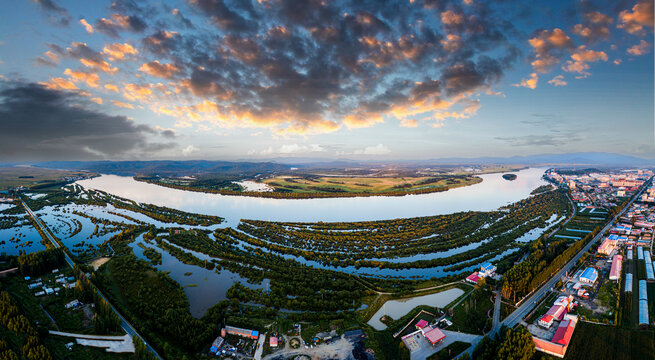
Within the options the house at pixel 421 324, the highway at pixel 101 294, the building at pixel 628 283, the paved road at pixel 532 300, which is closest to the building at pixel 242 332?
the highway at pixel 101 294

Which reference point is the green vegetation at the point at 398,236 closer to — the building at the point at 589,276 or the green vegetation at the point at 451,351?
the building at the point at 589,276

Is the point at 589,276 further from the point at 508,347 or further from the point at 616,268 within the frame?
the point at 508,347

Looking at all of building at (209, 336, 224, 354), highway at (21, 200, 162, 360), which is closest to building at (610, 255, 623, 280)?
building at (209, 336, 224, 354)

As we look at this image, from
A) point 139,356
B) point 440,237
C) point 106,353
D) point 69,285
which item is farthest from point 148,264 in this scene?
point 440,237

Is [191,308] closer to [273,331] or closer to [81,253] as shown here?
[273,331]

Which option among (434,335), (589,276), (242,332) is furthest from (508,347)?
(589,276)

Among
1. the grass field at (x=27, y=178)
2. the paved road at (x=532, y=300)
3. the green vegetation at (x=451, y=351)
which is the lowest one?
the green vegetation at (x=451, y=351)
